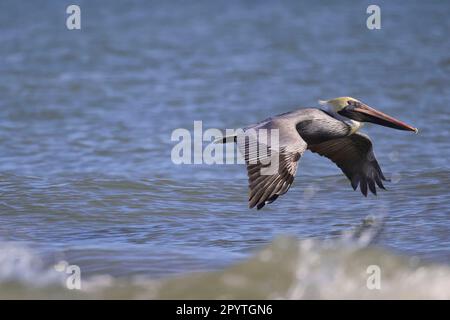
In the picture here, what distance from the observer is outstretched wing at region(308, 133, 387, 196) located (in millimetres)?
8445

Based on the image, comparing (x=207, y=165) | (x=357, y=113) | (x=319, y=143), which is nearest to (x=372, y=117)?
(x=357, y=113)

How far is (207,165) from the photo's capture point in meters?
10.3

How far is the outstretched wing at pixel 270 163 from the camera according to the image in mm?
6816

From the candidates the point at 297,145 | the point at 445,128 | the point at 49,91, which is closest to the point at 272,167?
the point at 297,145

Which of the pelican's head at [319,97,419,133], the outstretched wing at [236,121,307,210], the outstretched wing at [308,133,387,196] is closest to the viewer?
the outstretched wing at [236,121,307,210]

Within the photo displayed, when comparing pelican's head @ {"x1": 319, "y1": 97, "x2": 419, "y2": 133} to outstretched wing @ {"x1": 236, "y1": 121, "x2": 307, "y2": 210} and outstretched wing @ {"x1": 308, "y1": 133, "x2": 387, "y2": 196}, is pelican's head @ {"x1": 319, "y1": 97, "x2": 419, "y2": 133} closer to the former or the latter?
outstretched wing @ {"x1": 308, "y1": 133, "x2": 387, "y2": 196}

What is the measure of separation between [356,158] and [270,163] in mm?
1810

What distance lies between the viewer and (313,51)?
16969 millimetres

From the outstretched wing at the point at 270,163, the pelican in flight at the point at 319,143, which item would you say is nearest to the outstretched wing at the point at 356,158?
the pelican in flight at the point at 319,143

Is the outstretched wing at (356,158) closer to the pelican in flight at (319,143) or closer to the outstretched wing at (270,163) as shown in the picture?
the pelican in flight at (319,143)

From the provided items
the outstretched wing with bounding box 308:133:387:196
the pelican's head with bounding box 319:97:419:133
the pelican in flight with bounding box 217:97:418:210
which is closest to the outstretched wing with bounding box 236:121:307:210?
the pelican in flight with bounding box 217:97:418:210

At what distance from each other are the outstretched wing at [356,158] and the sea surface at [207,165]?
Result: 0.25 meters

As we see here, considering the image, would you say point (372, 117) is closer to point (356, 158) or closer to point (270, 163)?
point (356, 158)
